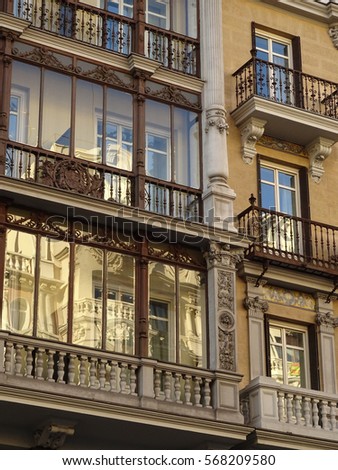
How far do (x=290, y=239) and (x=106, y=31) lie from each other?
562 cm

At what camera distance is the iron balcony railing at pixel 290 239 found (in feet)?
74.9

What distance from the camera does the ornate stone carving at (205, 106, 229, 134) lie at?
23.1 meters

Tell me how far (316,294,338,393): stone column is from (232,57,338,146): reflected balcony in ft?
11.8

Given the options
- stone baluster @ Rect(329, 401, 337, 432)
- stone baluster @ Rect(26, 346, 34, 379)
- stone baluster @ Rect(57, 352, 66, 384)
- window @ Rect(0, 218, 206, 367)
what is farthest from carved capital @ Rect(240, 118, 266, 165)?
stone baluster @ Rect(26, 346, 34, 379)

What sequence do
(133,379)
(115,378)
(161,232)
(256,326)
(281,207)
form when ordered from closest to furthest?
(115,378) < (133,379) < (161,232) < (256,326) < (281,207)

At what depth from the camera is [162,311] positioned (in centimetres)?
2133

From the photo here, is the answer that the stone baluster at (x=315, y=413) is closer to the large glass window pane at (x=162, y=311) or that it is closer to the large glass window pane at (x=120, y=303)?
the large glass window pane at (x=162, y=311)

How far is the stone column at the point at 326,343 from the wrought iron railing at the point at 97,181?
3272 mm

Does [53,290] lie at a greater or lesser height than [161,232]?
lesser

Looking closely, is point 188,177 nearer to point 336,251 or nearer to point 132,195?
point 132,195

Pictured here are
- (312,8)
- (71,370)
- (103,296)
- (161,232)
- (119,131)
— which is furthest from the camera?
(312,8)

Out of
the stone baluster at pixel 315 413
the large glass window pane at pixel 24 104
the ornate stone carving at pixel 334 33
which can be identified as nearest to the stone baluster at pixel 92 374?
the large glass window pane at pixel 24 104

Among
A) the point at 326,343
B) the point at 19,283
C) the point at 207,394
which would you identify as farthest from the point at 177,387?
the point at 326,343

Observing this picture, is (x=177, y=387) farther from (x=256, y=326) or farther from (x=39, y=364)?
(x=256, y=326)
